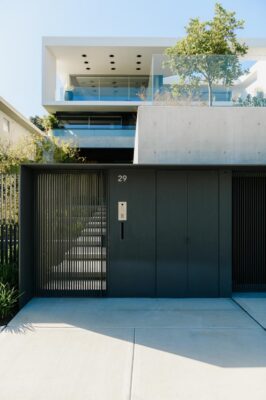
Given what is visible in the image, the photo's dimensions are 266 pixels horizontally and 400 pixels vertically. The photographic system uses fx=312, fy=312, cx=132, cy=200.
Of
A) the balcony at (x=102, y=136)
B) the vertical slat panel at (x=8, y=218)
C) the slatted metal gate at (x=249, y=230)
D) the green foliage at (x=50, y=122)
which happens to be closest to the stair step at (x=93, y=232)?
the vertical slat panel at (x=8, y=218)

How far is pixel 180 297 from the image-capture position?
6.72 m

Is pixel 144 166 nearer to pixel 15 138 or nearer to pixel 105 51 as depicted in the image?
pixel 15 138

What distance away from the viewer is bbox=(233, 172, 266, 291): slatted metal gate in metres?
7.26

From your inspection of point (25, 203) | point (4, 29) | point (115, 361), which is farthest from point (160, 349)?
point (4, 29)

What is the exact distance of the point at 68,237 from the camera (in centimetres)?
670

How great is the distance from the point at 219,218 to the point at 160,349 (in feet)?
10.9

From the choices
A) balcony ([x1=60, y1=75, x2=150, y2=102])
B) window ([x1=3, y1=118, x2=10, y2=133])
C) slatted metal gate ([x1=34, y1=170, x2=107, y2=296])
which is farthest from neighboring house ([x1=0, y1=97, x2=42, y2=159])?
slatted metal gate ([x1=34, y1=170, x2=107, y2=296])

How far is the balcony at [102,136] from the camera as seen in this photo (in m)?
19.7

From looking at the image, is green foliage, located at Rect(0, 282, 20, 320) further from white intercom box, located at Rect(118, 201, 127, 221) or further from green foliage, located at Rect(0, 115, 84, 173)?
green foliage, located at Rect(0, 115, 84, 173)

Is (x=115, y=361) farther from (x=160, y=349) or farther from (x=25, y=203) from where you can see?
(x=25, y=203)

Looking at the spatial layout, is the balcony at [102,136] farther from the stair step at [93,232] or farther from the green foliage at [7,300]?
the green foliage at [7,300]

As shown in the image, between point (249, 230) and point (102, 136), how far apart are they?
47.1 feet

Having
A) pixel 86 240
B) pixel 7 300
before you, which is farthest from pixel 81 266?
pixel 7 300

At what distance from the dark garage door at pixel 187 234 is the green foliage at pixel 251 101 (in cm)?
218
